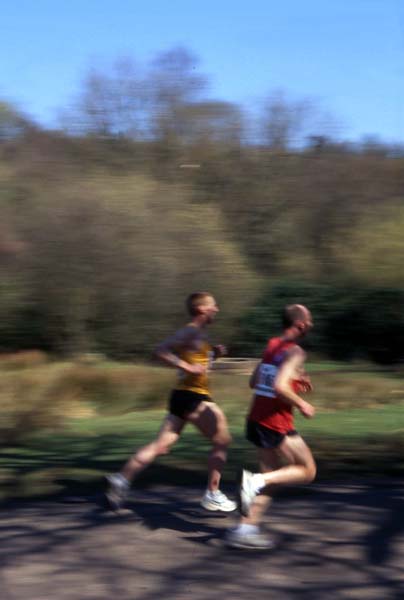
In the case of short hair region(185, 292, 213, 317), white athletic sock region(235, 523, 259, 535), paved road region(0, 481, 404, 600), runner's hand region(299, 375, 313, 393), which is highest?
short hair region(185, 292, 213, 317)

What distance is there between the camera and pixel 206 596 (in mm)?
5105

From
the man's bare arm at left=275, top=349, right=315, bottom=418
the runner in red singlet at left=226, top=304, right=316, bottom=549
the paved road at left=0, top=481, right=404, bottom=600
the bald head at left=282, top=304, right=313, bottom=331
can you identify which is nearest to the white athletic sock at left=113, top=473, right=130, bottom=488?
the paved road at left=0, top=481, right=404, bottom=600

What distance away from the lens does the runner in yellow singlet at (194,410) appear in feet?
21.5

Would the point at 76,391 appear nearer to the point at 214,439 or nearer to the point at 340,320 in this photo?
the point at 214,439

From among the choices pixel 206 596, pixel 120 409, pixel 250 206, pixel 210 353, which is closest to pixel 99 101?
pixel 250 206

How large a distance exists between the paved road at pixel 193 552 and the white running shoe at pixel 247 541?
0.17 feet

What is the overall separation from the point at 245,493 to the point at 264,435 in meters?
0.42

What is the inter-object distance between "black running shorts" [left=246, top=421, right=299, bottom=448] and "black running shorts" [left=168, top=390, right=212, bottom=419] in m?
0.60

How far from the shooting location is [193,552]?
231 inches

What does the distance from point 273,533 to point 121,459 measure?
3086 millimetres

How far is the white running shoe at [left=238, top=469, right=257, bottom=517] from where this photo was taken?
579 cm

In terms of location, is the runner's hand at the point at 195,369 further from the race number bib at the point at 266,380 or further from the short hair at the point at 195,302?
the race number bib at the point at 266,380

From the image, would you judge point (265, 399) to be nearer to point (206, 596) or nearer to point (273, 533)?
point (273, 533)

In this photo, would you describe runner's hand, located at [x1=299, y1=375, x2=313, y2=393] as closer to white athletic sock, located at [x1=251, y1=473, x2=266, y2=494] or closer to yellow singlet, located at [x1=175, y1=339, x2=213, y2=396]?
white athletic sock, located at [x1=251, y1=473, x2=266, y2=494]
